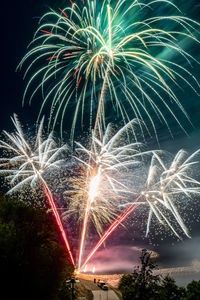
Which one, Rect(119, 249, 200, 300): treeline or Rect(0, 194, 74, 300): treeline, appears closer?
Rect(0, 194, 74, 300): treeline

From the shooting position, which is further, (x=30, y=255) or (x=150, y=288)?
(x=150, y=288)

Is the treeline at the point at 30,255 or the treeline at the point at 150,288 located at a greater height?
the treeline at the point at 30,255

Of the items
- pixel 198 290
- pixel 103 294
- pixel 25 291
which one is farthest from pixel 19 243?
pixel 198 290

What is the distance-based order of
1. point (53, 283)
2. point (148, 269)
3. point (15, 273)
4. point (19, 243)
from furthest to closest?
point (148, 269) → point (53, 283) → point (19, 243) → point (15, 273)

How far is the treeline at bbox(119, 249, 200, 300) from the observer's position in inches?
1404

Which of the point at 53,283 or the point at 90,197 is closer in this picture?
the point at 53,283

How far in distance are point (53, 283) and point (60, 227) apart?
21.5 ft

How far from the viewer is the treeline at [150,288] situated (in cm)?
3566

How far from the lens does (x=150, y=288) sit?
3781 centimetres

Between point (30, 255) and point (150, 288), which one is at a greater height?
point (30, 255)

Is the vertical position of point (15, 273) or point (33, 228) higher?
point (33, 228)

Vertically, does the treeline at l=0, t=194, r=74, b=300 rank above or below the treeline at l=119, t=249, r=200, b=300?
above

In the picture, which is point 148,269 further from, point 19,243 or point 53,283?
point 19,243

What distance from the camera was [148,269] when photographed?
1476 inches
